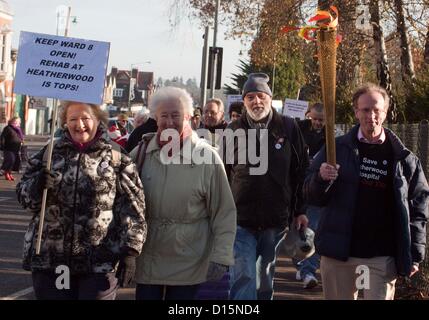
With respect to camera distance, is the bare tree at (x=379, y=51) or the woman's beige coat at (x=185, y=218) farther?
the bare tree at (x=379, y=51)

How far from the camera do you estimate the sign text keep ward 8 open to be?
215 inches

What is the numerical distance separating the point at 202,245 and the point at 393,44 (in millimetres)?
22777

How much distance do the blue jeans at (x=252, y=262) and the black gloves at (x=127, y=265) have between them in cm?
167

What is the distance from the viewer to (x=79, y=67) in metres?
5.47

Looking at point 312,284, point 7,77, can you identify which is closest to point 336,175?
point 312,284

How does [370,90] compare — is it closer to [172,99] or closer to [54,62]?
[172,99]

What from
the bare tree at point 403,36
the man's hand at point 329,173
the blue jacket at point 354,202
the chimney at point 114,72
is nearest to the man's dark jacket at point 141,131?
the blue jacket at point 354,202

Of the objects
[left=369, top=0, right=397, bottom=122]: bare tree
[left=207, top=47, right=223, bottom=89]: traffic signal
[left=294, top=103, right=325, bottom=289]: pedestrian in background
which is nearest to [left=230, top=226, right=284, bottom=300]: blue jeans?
[left=294, top=103, right=325, bottom=289]: pedestrian in background

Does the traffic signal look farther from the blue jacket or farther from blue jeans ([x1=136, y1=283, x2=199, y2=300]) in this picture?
blue jeans ([x1=136, y1=283, x2=199, y2=300])

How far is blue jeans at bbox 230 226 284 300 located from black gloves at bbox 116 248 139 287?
1.67 m

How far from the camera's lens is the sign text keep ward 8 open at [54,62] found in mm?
5449

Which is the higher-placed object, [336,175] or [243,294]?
[336,175]

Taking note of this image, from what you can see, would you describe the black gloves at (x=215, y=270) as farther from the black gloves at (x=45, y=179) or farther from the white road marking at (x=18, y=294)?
the white road marking at (x=18, y=294)
